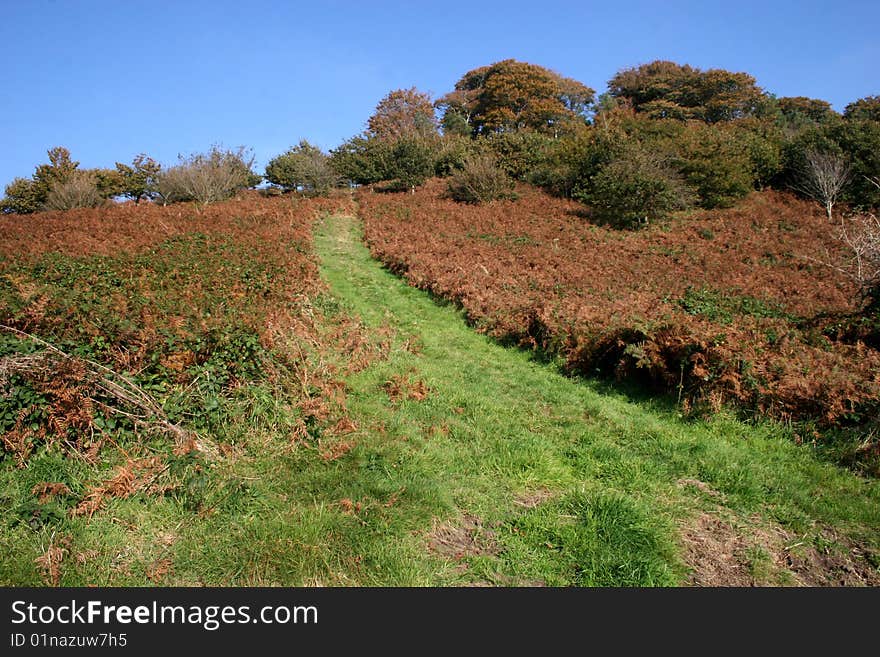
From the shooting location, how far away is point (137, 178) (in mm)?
25969

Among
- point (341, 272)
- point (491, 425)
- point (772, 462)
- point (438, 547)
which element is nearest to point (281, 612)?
point (438, 547)

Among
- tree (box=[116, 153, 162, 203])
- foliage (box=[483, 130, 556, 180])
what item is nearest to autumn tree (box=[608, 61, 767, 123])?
foliage (box=[483, 130, 556, 180])

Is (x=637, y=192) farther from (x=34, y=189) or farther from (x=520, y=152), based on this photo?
(x=34, y=189)

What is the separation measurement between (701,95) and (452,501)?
43.9 m

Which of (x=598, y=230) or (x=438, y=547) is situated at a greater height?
(x=598, y=230)

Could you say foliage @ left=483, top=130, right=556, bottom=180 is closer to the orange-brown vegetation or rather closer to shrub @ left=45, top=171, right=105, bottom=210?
the orange-brown vegetation

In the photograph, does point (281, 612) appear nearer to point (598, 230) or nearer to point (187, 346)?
point (187, 346)

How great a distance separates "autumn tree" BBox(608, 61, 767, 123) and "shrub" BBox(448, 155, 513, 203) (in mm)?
21757

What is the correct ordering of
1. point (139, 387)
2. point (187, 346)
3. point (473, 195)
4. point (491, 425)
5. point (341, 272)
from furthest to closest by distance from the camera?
point (473, 195)
point (341, 272)
point (491, 425)
point (187, 346)
point (139, 387)

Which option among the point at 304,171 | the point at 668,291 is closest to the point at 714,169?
the point at 668,291

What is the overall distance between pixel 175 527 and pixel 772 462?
16.4 ft

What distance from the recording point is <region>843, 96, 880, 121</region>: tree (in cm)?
2920

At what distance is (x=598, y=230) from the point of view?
16.6 meters

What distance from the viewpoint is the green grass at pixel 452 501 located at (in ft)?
9.74
